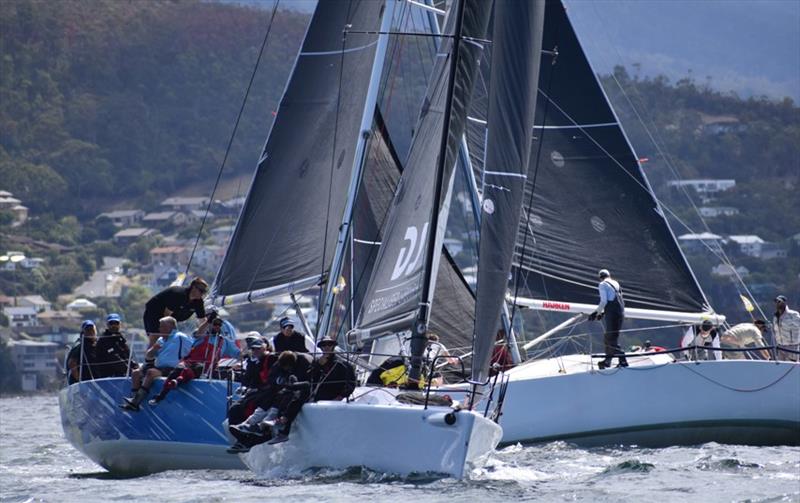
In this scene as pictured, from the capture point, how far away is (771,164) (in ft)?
295

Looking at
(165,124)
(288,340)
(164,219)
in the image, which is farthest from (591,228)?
(165,124)

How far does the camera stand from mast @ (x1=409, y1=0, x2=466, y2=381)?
549 inches

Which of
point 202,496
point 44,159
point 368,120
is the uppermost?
point 44,159

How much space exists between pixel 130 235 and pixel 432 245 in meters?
89.4

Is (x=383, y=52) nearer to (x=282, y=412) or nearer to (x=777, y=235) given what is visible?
(x=282, y=412)

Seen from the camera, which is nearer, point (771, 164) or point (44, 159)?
point (771, 164)

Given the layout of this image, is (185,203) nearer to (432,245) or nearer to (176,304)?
(176,304)

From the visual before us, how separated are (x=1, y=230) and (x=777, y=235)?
4540 centimetres

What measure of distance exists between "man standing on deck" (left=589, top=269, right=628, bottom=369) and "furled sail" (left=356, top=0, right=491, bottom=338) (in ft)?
10.2

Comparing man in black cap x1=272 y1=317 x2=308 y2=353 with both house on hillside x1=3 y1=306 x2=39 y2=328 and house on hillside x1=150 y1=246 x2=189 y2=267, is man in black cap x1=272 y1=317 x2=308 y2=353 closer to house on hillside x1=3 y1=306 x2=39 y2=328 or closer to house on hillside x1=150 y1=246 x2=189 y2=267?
house on hillside x1=3 y1=306 x2=39 y2=328

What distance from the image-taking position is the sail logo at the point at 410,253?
14.3 meters

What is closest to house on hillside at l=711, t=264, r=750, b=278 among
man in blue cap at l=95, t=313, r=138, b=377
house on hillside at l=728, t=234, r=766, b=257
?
house on hillside at l=728, t=234, r=766, b=257

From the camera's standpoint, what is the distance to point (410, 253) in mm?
14414

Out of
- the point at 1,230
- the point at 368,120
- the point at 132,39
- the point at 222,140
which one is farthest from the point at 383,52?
the point at 132,39
